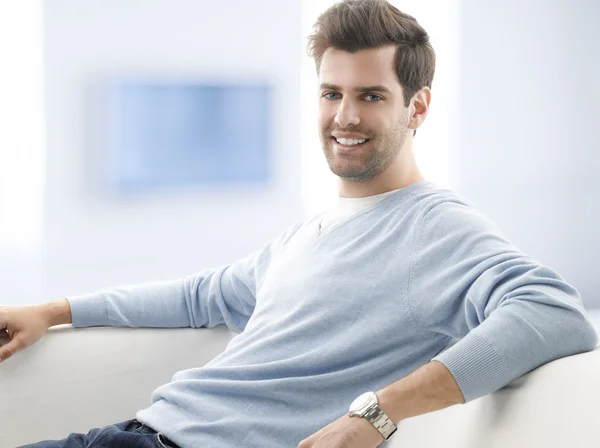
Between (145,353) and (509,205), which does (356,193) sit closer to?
(145,353)

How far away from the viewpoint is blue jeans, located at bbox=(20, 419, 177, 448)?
1.46m

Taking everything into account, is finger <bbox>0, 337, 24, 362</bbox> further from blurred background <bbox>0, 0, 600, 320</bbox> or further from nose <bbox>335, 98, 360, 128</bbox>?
blurred background <bbox>0, 0, 600, 320</bbox>

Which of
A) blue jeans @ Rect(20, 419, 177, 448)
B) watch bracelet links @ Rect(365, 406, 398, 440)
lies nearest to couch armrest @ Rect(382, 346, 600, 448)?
watch bracelet links @ Rect(365, 406, 398, 440)

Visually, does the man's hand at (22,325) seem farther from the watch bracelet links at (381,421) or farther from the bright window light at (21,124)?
the bright window light at (21,124)

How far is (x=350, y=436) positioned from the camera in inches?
44.3

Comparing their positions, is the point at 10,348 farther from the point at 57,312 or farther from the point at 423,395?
the point at 423,395

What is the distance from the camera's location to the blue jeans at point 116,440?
4.77 ft

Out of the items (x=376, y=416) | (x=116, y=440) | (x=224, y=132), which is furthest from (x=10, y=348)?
(x=224, y=132)

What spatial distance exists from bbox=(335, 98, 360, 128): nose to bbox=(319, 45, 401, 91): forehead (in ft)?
0.11

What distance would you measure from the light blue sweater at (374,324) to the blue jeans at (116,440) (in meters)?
0.02

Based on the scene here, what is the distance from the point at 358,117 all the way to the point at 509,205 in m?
2.80

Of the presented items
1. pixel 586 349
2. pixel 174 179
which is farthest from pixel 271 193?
pixel 586 349

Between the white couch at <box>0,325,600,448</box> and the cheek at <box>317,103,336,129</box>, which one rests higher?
the cheek at <box>317,103,336,129</box>

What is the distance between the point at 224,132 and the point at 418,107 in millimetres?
2187
